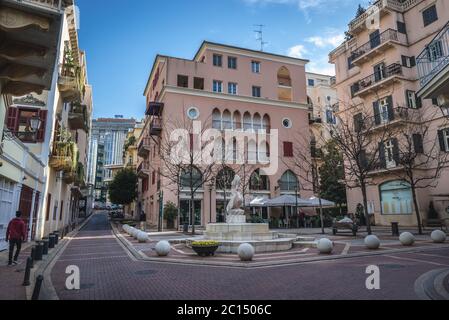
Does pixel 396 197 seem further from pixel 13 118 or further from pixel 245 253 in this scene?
pixel 13 118

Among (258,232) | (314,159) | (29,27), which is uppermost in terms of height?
(314,159)

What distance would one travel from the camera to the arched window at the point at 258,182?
35.9 metres

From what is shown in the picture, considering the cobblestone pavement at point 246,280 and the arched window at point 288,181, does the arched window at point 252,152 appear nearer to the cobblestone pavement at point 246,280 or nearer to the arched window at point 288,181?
the arched window at point 288,181

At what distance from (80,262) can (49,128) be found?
11831 millimetres

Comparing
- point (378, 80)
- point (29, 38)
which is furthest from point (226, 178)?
point (29, 38)

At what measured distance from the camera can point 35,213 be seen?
1914cm


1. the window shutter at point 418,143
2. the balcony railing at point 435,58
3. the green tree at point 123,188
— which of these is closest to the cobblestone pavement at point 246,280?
the balcony railing at point 435,58

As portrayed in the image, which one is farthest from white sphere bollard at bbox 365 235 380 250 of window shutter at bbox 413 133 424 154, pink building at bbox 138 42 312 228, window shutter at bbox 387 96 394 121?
pink building at bbox 138 42 312 228

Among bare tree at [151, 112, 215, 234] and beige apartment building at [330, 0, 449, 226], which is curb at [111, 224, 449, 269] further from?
bare tree at [151, 112, 215, 234]

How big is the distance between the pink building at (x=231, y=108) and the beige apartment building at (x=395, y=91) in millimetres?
9167

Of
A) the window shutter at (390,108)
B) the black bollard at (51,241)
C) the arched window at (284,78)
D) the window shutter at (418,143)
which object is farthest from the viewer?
the arched window at (284,78)
